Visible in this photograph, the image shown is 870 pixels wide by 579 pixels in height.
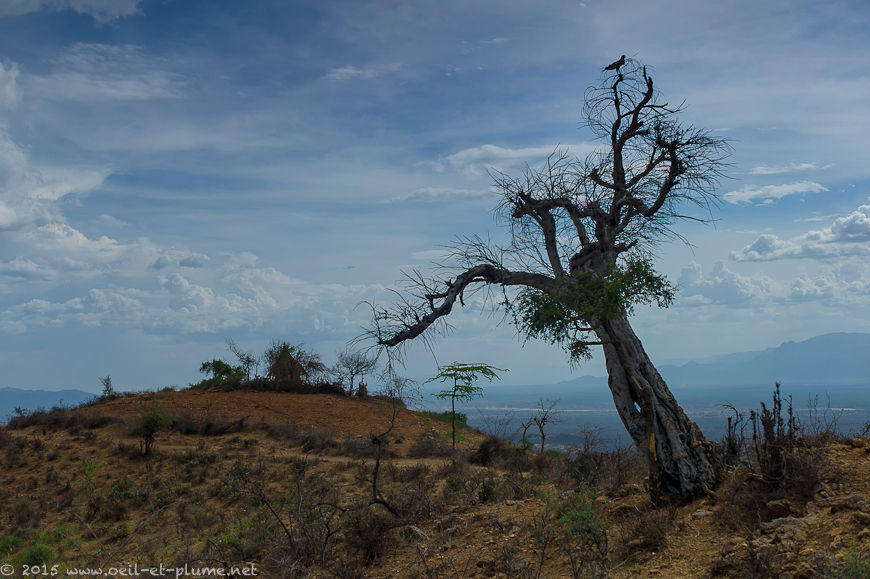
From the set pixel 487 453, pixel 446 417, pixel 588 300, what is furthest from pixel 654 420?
pixel 446 417

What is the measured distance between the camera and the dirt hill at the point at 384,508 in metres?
6.54

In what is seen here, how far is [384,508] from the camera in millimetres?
10312

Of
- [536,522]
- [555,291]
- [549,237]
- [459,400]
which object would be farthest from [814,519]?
[459,400]

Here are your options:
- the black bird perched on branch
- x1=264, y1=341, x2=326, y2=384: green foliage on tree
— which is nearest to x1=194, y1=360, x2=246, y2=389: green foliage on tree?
x1=264, y1=341, x2=326, y2=384: green foliage on tree

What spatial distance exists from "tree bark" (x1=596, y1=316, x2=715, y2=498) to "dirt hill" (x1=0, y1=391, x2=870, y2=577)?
1.19ft

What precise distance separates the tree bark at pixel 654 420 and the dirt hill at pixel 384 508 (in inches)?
14.2

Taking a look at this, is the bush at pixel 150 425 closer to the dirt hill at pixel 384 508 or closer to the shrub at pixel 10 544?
the dirt hill at pixel 384 508

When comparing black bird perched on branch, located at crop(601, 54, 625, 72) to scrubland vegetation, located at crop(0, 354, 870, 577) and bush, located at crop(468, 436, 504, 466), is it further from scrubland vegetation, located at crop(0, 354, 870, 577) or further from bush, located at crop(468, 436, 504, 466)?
bush, located at crop(468, 436, 504, 466)

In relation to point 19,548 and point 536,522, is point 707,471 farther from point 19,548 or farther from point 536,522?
point 19,548

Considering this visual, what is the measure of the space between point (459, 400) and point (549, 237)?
12587 mm

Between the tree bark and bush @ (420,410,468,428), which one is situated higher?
the tree bark

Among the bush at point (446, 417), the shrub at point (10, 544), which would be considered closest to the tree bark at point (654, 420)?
the shrub at point (10, 544)

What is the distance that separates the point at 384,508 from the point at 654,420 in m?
4.77

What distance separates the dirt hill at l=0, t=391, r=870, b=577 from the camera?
21.4ft
